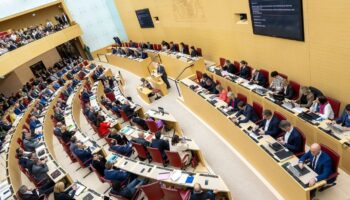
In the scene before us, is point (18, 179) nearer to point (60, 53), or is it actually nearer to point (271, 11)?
point (271, 11)

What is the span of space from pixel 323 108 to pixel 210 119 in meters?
3.45

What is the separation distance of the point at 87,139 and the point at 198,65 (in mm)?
5718

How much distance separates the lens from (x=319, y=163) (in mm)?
4820

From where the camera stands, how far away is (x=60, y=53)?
74.3ft

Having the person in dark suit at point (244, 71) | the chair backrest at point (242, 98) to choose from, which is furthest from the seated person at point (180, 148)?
the person in dark suit at point (244, 71)

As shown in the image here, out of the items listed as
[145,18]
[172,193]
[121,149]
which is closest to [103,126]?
[121,149]

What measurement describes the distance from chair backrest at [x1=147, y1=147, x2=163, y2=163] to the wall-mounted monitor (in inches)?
466

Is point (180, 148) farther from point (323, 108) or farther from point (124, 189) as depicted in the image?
point (323, 108)

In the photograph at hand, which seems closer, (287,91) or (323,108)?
(323,108)

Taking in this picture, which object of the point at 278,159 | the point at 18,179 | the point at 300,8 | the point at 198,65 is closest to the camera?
the point at 278,159

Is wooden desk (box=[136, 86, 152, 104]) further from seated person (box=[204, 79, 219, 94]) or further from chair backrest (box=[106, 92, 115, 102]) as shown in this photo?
seated person (box=[204, 79, 219, 94])

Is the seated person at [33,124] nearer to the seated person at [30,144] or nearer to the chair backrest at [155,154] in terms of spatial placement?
the seated person at [30,144]

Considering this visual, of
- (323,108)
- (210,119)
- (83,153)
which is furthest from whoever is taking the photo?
(210,119)

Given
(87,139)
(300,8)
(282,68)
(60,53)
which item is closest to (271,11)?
(300,8)
